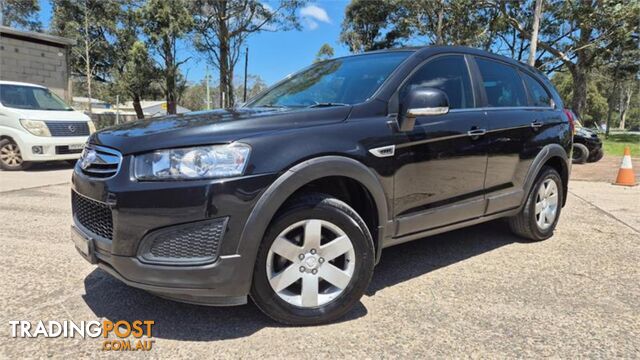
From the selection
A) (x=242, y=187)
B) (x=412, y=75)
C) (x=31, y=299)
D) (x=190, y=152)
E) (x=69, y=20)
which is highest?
(x=69, y=20)

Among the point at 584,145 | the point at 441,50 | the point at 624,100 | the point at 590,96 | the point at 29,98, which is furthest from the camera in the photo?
the point at 624,100

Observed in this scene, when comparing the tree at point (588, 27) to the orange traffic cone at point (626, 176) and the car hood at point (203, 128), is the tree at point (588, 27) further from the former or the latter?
the car hood at point (203, 128)

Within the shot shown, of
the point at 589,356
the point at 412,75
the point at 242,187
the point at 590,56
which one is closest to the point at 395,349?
the point at 589,356

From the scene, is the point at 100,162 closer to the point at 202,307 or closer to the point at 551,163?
the point at 202,307

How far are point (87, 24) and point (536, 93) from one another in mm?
31682

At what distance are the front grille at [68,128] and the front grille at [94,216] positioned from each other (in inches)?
287

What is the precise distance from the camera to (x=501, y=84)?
4.03 m

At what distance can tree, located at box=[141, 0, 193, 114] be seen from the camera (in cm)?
2698

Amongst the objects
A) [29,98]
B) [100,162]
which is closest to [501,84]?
[100,162]

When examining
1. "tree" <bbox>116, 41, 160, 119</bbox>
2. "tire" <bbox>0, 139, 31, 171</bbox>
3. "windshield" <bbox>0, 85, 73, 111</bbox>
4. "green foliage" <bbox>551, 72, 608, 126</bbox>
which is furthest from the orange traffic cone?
"green foliage" <bbox>551, 72, 608, 126</bbox>

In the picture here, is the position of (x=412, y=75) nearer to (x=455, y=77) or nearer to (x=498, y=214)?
(x=455, y=77)

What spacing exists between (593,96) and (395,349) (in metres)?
65.2

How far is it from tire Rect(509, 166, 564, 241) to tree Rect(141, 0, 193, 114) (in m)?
27.3

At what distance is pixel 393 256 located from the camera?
3.97 meters
